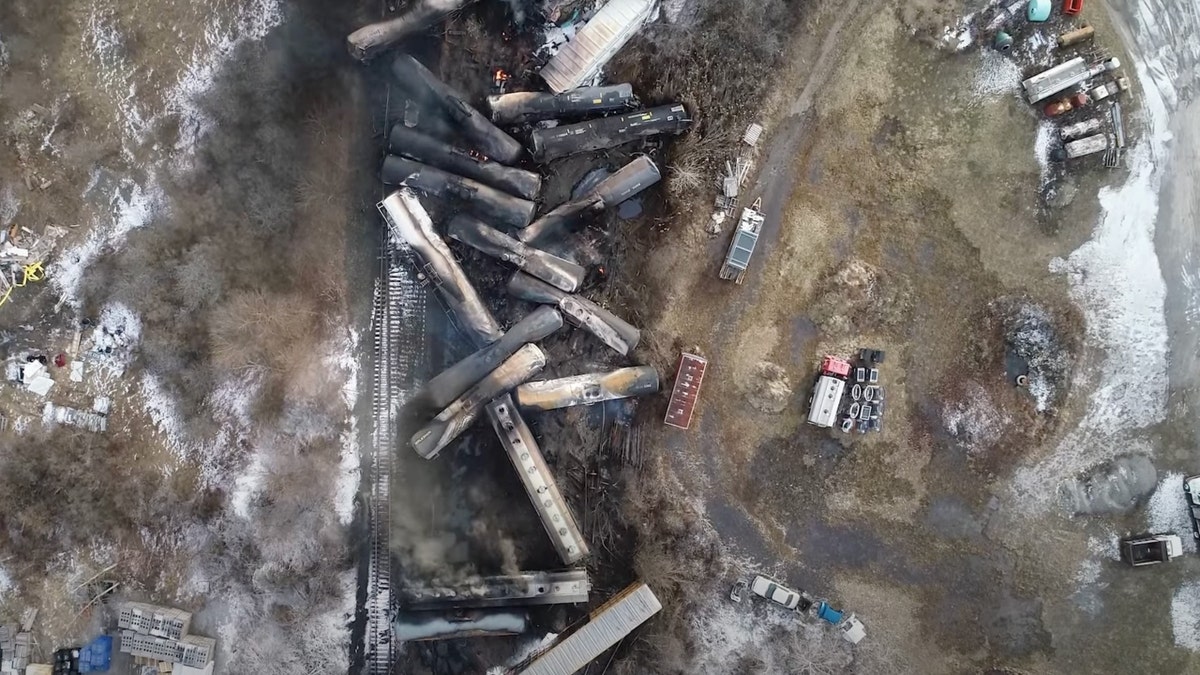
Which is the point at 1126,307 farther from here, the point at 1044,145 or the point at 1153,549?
the point at 1153,549

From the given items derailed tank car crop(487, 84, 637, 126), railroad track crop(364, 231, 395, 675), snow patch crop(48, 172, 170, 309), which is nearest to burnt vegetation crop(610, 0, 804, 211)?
derailed tank car crop(487, 84, 637, 126)

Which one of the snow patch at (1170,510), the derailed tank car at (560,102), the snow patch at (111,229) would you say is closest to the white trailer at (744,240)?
the derailed tank car at (560,102)

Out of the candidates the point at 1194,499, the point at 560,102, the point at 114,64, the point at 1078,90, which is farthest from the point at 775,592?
the point at 114,64

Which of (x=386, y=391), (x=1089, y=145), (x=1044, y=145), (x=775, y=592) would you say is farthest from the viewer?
(x=386, y=391)

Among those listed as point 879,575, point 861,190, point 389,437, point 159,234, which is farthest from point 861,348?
point 159,234

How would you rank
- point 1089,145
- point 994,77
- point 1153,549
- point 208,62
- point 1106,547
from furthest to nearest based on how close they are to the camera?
point 208,62, point 994,77, point 1106,547, point 1089,145, point 1153,549

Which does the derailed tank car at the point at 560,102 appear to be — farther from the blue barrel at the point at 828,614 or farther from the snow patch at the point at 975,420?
the blue barrel at the point at 828,614

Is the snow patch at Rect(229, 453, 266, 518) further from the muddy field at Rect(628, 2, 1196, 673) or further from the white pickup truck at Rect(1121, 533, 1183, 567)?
the white pickup truck at Rect(1121, 533, 1183, 567)
